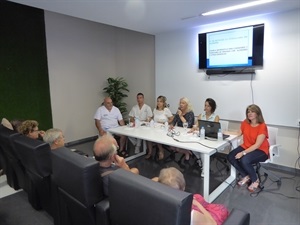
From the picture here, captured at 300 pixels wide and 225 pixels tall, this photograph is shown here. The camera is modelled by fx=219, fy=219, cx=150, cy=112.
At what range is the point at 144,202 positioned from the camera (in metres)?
1.14

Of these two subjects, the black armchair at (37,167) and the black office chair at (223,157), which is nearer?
the black armchair at (37,167)

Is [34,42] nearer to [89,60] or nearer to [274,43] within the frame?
[89,60]

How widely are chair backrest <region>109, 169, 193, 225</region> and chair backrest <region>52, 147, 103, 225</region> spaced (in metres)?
0.23

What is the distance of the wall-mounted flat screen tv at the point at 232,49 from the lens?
345 centimetres

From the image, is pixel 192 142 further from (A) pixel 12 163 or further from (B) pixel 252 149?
(A) pixel 12 163

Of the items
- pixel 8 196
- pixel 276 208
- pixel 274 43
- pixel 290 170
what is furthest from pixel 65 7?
pixel 290 170

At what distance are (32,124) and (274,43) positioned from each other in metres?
3.62

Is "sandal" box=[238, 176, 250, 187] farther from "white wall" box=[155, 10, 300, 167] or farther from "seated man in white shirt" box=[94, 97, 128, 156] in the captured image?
"seated man in white shirt" box=[94, 97, 128, 156]

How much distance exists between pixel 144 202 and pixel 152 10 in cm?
276

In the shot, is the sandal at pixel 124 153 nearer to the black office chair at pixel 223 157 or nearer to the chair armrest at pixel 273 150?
the black office chair at pixel 223 157

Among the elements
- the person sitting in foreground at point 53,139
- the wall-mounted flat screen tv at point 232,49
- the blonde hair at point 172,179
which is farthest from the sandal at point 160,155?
the blonde hair at point 172,179

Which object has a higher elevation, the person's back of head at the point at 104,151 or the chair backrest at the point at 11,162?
the person's back of head at the point at 104,151

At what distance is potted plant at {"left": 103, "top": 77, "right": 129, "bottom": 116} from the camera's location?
5434mm

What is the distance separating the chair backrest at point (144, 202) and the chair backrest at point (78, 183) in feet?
0.75
